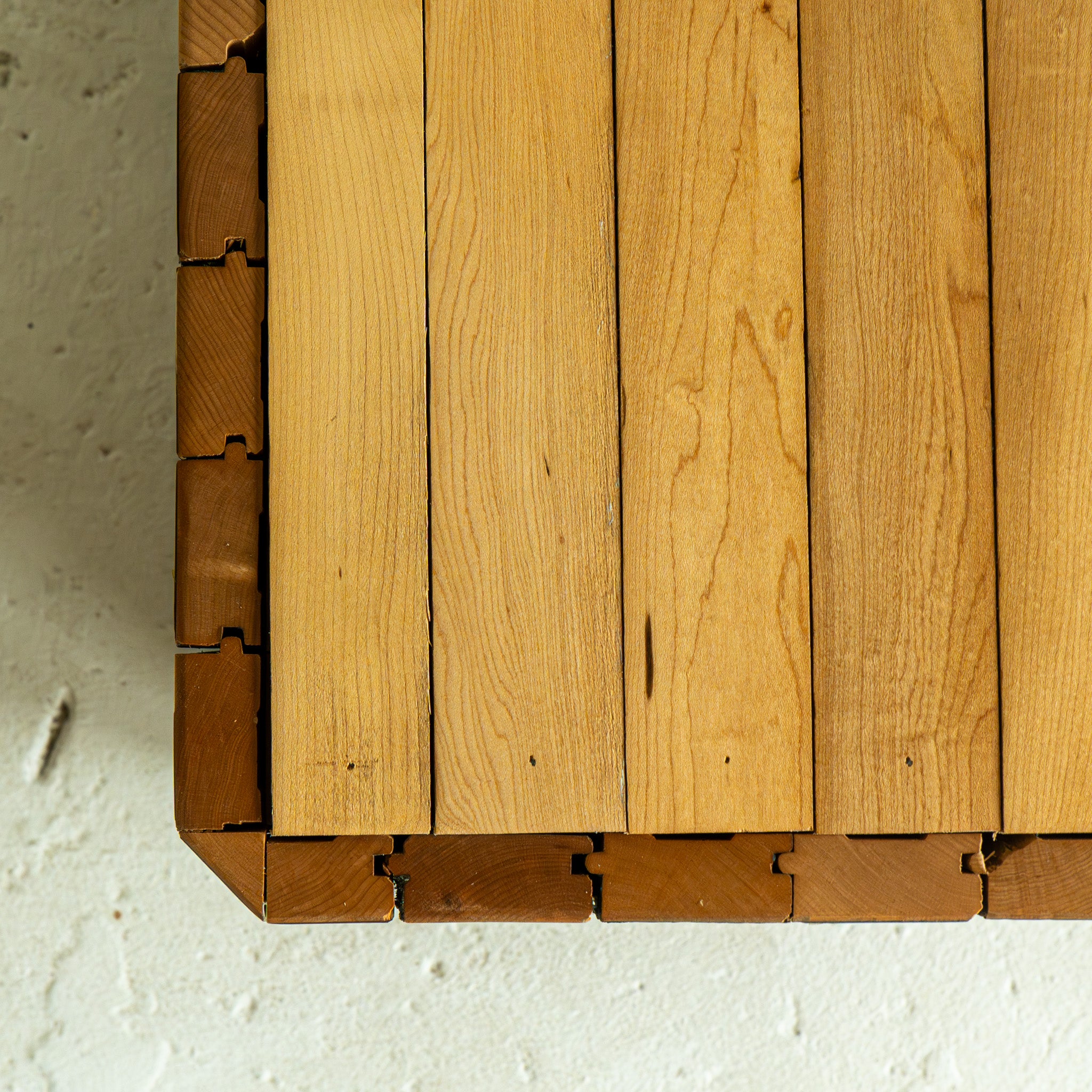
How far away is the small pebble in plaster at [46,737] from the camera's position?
0.87 metres

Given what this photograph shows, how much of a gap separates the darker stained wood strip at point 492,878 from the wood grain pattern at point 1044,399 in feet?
0.98

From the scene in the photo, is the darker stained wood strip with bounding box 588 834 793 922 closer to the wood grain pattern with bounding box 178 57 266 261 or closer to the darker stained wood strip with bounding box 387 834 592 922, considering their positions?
the darker stained wood strip with bounding box 387 834 592 922

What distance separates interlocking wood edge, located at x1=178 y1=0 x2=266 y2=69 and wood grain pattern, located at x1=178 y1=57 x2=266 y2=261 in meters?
0.01

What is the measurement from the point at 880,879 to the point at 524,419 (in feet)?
1.28

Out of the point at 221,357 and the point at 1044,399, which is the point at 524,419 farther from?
the point at 1044,399

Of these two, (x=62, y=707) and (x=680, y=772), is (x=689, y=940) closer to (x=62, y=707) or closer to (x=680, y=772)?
(x=680, y=772)

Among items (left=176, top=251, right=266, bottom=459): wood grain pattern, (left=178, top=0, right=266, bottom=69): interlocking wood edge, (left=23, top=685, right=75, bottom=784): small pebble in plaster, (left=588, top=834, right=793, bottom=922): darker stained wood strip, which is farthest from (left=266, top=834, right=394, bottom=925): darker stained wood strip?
(left=178, top=0, right=266, bottom=69): interlocking wood edge

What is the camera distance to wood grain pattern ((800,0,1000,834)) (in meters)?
0.61

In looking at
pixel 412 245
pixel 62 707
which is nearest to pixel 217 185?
pixel 412 245

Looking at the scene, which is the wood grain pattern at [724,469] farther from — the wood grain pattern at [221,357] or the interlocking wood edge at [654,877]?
the wood grain pattern at [221,357]

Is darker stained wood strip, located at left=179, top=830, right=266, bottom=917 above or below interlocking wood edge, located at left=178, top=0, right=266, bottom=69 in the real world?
below

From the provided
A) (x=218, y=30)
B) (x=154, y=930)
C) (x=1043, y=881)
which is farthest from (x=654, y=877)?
(x=218, y=30)

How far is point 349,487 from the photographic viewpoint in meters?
0.61

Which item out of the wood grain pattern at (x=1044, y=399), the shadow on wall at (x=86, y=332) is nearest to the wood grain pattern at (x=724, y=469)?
the wood grain pattern at (x=1044, y=399)
